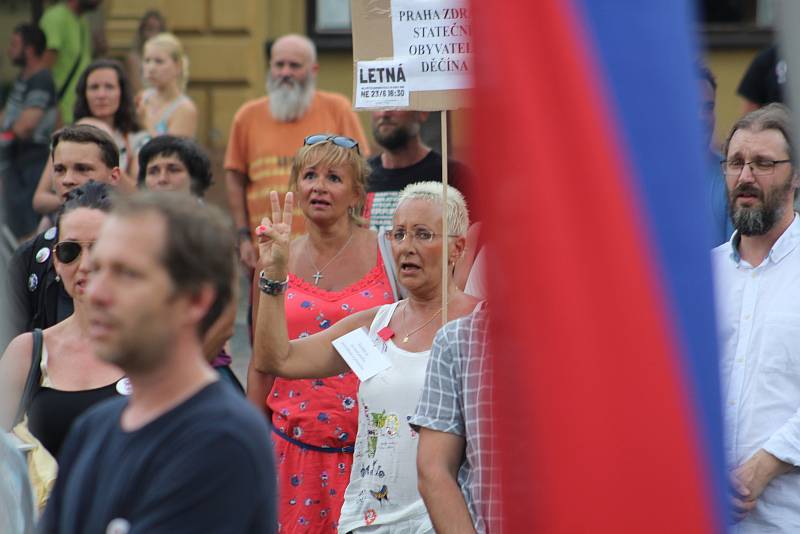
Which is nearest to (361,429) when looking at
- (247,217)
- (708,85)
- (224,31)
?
(708,85)

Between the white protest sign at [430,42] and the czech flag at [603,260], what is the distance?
3.13 metres

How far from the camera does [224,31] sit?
1433 cm

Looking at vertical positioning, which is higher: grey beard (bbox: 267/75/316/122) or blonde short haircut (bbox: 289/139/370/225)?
grey beard (bbox: 267/75/316/122)

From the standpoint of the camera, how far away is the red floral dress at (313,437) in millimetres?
5559

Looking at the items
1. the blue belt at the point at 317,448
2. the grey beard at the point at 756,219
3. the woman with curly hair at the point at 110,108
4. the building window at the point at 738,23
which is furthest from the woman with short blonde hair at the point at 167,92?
the building window at the point at 738,23

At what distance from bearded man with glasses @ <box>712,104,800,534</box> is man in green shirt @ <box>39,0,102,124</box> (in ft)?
27.9

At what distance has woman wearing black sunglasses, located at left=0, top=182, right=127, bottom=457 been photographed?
4598 mm

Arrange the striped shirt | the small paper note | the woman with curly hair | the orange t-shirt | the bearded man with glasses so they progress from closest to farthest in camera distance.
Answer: the striped shirt, the bearded man with glasses, the small paper note, the woman with curly hair, the orange t-shirt

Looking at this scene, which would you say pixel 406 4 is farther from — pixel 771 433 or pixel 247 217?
pixel 247 217

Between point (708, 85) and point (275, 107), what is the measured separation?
2.75 m


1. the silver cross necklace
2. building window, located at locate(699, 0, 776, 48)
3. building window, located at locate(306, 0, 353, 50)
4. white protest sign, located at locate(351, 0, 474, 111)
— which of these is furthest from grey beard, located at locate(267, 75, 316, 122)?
building window, located at locate(699, 0, 776, 48)

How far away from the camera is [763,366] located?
14.7 feet

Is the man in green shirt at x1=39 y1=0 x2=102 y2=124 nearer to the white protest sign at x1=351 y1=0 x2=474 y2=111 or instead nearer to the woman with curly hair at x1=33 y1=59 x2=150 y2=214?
the woman with curly hair at x1=33 y1=59 x2=150 y2=214

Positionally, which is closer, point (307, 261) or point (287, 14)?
point (307, 261)
